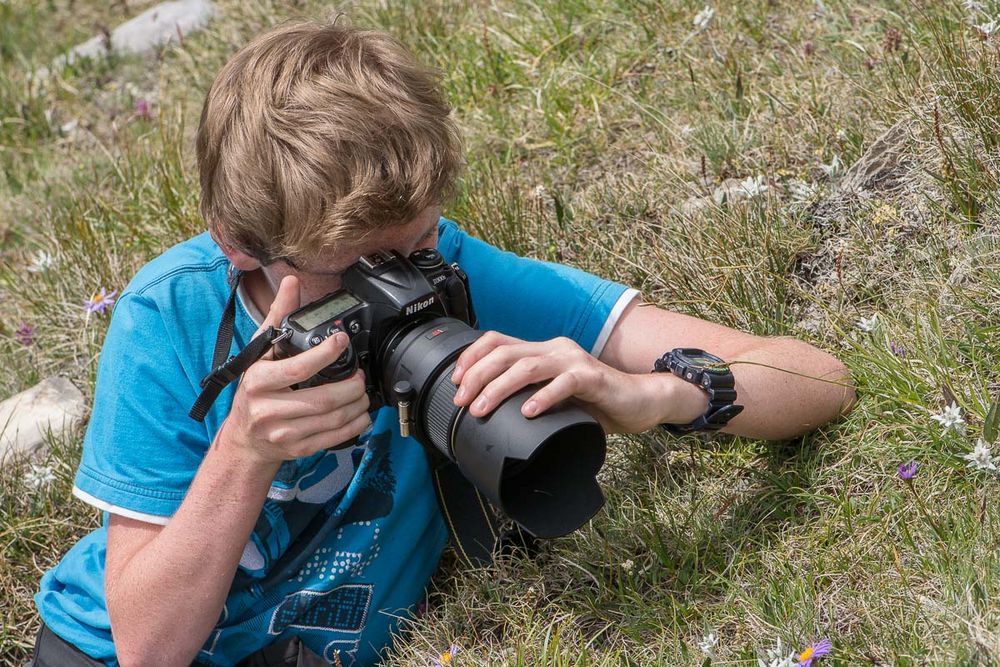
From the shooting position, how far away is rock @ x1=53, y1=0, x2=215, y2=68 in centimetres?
557

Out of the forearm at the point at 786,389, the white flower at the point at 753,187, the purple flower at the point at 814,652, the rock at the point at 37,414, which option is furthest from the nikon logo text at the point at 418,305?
the rock at the point at 37,414

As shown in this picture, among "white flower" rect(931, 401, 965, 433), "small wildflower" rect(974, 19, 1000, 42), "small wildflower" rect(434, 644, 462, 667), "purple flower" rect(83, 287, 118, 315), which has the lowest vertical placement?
"small wildflower" rect(434, 644, 462, 667)

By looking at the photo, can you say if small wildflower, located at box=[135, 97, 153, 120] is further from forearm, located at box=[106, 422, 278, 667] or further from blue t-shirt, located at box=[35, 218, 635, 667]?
forearm, located at box=[106, 422, 278, 667]

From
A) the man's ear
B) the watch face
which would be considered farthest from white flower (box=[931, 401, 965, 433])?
the man's ear

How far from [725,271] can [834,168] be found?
1.32 ft

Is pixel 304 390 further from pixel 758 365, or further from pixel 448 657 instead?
pixel 758 365

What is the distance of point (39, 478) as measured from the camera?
123 inches

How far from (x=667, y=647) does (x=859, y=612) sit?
1.21 ft

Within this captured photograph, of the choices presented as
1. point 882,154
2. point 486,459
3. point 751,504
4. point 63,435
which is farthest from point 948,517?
point 63,435

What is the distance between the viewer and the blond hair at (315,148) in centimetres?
197

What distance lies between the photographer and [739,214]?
2850 millimetres

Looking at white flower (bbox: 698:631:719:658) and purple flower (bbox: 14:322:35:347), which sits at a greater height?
purple flower (bbox: 14:322:35:347)

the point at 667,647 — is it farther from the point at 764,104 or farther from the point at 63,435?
the point at 63,435

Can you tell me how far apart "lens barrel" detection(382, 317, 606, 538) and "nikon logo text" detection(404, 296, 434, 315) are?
3 centimetres
